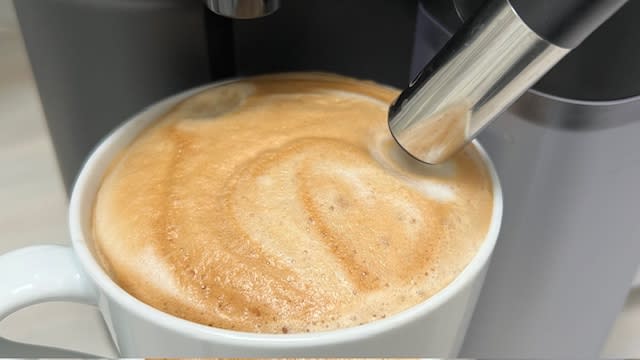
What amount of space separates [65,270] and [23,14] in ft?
0.42

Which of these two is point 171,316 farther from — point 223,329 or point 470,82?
point 470,82

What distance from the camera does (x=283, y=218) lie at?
0.30 m

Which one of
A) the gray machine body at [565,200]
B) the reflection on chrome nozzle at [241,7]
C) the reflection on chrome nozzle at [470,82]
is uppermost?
the reflection on chrome nozzle at [241,7]

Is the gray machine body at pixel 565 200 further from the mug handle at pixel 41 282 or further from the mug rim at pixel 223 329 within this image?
the mug handle at pixel 41 282

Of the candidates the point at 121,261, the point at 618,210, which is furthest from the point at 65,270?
the point at 618,210

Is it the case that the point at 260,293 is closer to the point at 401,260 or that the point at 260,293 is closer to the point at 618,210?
the point at 401,260

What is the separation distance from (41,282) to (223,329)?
3.2 inches

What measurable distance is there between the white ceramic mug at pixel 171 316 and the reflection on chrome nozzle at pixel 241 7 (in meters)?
0.08

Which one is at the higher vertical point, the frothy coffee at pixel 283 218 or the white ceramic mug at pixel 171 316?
the frothy coffee at pixel 283 218

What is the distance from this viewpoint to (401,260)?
0.29m

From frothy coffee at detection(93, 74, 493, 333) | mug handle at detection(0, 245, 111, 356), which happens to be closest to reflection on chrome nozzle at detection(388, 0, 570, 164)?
frothy coffee at detection(93, 74, 493, 333)

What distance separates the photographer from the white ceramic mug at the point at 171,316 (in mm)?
262

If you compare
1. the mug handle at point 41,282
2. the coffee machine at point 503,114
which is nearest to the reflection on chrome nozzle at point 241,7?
the coffee machine at point 503,114

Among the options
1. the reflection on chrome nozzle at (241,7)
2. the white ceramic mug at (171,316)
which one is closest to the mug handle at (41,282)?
the white ceramic mug at (171,316)
